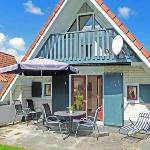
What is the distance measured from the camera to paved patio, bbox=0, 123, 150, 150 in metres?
10.5

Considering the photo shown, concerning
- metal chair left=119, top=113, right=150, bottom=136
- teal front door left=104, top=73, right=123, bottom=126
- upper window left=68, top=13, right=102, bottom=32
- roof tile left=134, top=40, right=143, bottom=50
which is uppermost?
upper window left=68, top=13, right=102, bottom=32

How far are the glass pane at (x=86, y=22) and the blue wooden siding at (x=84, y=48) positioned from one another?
138 cm

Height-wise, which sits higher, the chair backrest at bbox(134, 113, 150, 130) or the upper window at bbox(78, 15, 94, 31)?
the upper window at bbox(78, 15, 94, 31)

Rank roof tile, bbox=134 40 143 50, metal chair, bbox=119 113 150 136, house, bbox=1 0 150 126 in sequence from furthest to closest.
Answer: house, bbox=1 0 150 126 → roof tile, bbox=134 40 143 50 → metal chair, bbox=119 113 150 136

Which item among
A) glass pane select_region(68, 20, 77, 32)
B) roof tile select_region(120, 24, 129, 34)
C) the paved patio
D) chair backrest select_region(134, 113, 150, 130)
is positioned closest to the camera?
the paved patio

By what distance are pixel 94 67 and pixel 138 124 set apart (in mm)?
3821

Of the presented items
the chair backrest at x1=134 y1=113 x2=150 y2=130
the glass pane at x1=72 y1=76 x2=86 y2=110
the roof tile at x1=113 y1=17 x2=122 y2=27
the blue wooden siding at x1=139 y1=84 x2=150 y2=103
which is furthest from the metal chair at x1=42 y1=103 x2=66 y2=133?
the roof tile at x1=113 y1=17 x2=122 y2=27

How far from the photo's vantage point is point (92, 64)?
1445 centimetres

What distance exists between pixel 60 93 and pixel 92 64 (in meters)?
2.62

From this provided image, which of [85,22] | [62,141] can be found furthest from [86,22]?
[62,141]

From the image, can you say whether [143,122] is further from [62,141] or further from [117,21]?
[117,21]

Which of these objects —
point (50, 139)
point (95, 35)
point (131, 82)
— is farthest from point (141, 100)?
point (50, 139)

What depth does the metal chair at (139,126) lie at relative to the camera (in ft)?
38.8

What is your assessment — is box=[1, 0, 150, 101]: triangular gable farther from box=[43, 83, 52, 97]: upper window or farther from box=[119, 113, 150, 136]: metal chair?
box=[43, 83, 52, 97]: upper window
